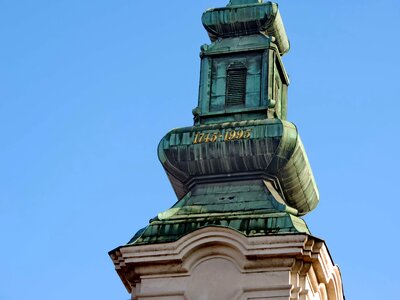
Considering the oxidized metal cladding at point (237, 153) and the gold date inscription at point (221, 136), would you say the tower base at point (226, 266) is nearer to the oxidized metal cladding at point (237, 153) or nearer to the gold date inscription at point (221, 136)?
the oxidized metal cladding at point (237, 153)

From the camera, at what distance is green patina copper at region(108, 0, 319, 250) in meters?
31.6

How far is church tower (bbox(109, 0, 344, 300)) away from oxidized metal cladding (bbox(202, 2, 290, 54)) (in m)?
0.02

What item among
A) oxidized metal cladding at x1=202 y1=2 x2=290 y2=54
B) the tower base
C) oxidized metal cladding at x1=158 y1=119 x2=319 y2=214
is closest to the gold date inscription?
oxidized metal cladding at x1=158 y1=119 x2=319 y2=214

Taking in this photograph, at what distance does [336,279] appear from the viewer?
32344 millimetres

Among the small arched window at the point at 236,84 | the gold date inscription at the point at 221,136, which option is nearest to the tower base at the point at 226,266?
the gold date inscription at the point at 221,136

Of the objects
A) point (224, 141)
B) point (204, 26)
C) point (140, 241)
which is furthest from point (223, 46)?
point (140, 241)

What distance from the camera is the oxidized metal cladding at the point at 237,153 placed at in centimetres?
3231

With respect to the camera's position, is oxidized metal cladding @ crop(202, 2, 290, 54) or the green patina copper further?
oxidized metal cladding @ crop(202, 2, 290, 54)

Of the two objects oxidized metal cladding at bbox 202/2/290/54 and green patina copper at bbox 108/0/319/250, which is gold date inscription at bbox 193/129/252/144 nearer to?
green patina copper at bbox 108/0/319/250

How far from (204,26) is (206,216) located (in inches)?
200

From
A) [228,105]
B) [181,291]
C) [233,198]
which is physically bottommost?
[181,291]

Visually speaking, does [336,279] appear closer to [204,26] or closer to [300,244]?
[300,244]

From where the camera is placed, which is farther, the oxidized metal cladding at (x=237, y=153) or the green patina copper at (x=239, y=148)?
the oxidized metal cladding at (x=237, y=153)

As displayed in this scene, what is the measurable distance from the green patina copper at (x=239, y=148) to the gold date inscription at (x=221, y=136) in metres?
0.02
